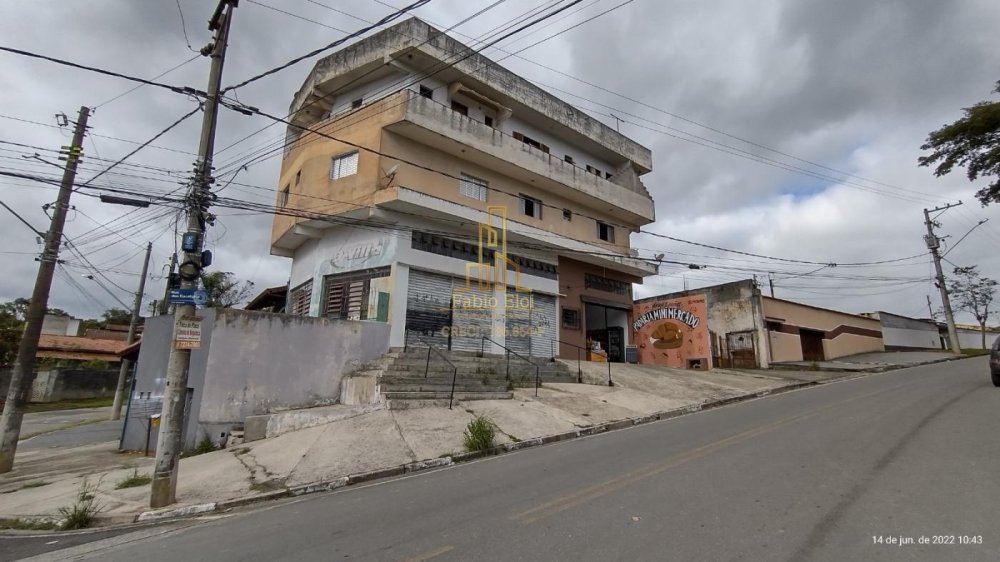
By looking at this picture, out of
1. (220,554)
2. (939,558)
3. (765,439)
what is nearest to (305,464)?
(220,554)

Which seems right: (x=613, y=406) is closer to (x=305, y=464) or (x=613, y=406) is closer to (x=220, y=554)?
(x=305, y=464)

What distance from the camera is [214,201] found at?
8.38 meters

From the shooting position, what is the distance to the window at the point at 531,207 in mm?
21422

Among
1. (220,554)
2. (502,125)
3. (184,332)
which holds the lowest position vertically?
(220,554)

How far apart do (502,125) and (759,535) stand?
1944 cm

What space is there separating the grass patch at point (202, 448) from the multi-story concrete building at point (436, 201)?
6059 mm

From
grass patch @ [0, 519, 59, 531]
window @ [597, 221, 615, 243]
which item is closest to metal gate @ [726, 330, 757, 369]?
window @ [597, 221, 615, 243]

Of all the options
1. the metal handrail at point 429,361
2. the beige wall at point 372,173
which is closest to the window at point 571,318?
the beige wall at point 372,173

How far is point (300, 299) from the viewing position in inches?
778

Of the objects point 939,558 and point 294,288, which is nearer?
point 939,558

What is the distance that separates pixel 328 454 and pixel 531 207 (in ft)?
49.1

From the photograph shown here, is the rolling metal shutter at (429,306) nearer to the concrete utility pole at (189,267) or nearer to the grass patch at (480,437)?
the grass patch at (480,437)

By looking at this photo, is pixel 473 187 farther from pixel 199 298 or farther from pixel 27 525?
pixel 27 525

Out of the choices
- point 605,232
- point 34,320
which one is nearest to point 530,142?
point 605,232
